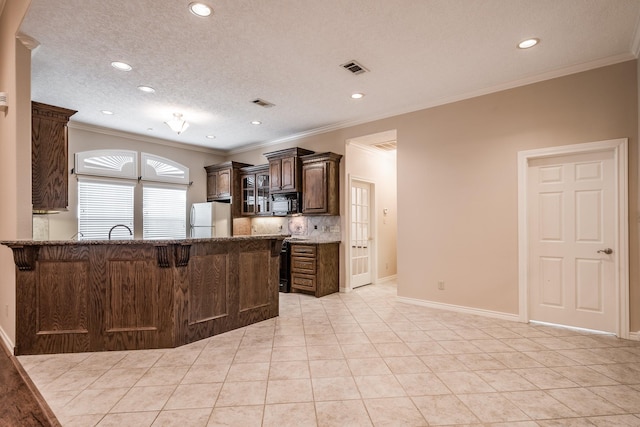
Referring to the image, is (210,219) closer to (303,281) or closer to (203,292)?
(303,281)

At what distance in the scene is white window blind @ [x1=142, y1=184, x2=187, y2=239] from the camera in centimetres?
661

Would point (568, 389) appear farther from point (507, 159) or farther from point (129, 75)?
point (129, 75)

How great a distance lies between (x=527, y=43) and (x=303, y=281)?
442 centimetres

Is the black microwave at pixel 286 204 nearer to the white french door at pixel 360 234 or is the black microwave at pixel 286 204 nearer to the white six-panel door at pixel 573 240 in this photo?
the white french door at pixel 360 234

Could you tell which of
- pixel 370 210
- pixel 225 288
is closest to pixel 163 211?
pixel 225 288

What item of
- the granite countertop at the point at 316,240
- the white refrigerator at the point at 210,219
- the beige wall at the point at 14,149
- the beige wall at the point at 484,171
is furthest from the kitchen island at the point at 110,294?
the white refrigerator at the point at 210,219

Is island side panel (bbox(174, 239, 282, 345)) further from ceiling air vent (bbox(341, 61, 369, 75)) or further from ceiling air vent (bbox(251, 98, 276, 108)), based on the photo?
ceiling air vent (bbox(341, 61, 369, 75))

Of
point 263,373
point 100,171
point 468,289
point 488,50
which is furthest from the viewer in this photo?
point 100,171

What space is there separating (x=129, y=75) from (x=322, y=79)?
2338 mm

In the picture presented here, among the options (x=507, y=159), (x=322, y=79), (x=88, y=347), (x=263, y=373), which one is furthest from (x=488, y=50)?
(x=88, y=347)

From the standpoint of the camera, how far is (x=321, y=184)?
224 inches

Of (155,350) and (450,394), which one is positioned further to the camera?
(155,350)

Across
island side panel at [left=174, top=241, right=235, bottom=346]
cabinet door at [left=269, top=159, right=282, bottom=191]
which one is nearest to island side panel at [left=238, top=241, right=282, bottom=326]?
island side panel at [left=174, top=241, right=235, bottom=346]

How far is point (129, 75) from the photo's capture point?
3.85m
